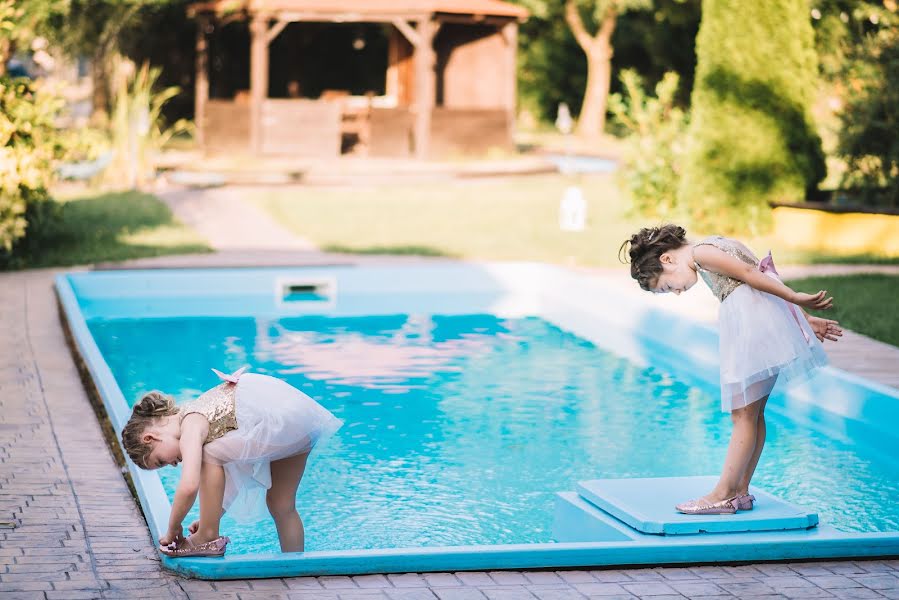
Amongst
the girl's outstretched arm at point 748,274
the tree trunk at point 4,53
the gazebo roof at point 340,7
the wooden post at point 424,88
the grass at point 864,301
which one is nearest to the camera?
the girl's outstretched arm at point 748,274

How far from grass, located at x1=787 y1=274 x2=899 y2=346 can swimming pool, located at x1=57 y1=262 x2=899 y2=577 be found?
136 cm

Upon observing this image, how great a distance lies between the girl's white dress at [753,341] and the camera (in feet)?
16.4

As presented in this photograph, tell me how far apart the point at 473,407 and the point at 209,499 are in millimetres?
4158

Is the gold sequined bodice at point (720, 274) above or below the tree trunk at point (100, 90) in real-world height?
below

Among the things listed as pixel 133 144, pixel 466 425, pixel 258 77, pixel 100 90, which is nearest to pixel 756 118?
pixel 466 425

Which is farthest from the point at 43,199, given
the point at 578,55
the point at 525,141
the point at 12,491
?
the point at 578,55

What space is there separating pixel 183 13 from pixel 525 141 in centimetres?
1036

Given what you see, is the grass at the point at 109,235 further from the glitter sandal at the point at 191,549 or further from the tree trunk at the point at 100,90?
the glitter sandal at the point at 191,549

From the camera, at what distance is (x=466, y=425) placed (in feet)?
26.9

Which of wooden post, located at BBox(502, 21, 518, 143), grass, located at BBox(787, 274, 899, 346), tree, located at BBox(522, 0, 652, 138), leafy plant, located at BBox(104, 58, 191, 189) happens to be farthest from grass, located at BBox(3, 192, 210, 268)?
tree, located at BBox(522, 0, 652, 138)

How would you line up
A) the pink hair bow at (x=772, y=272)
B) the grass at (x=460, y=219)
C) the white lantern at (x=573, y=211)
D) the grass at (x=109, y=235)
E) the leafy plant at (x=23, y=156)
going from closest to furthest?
the pink hair bow at (x=772, y=272) → the leafy plant at (x=23, y=156) → the grass at (x=109, y=235) → the grass at (x=460, y=219) → the white lantern at (x=573, y=211)

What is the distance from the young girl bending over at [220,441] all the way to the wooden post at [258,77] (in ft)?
64.1

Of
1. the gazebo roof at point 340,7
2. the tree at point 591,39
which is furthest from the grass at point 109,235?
the tree at point 591,39

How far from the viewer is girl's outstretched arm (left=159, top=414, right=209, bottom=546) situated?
14.8 feet
